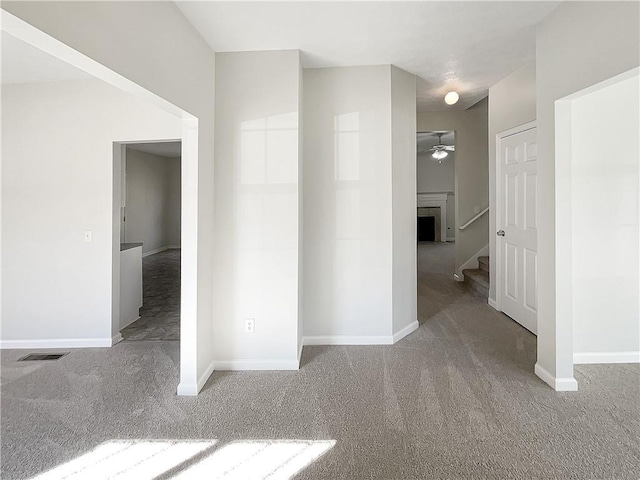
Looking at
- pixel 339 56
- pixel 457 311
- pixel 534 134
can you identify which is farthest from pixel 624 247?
pixel 339 56

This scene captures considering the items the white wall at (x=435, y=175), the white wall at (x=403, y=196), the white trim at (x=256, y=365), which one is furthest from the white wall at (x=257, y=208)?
the white wall at (x=435, y=175)

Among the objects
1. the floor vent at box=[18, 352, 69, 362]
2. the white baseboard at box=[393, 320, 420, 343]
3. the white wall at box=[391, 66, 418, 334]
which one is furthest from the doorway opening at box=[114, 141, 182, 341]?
the white wall at box=[391, 66, 418, 334]

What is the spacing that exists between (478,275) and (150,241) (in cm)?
757

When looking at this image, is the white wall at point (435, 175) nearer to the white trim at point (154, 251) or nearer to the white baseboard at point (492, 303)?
the white baseboard at point (492, 303)

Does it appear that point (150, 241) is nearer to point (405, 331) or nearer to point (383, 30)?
point (405, 331)

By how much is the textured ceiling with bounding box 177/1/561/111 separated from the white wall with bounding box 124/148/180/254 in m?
6.34

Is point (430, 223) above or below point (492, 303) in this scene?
above

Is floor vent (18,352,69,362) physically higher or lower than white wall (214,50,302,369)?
lower

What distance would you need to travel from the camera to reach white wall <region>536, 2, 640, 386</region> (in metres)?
1.84

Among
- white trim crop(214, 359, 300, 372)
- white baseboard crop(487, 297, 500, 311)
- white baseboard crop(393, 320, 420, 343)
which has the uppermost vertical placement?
white baseboard crop(487, 297, 500, 311)

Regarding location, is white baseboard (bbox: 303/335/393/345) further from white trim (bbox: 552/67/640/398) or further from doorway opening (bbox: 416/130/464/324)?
doorway opening (bbox: 416/130/464/324)

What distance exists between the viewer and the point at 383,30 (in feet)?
8.07

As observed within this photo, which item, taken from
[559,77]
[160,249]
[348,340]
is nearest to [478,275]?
[348,340]

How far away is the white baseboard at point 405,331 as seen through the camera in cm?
320
